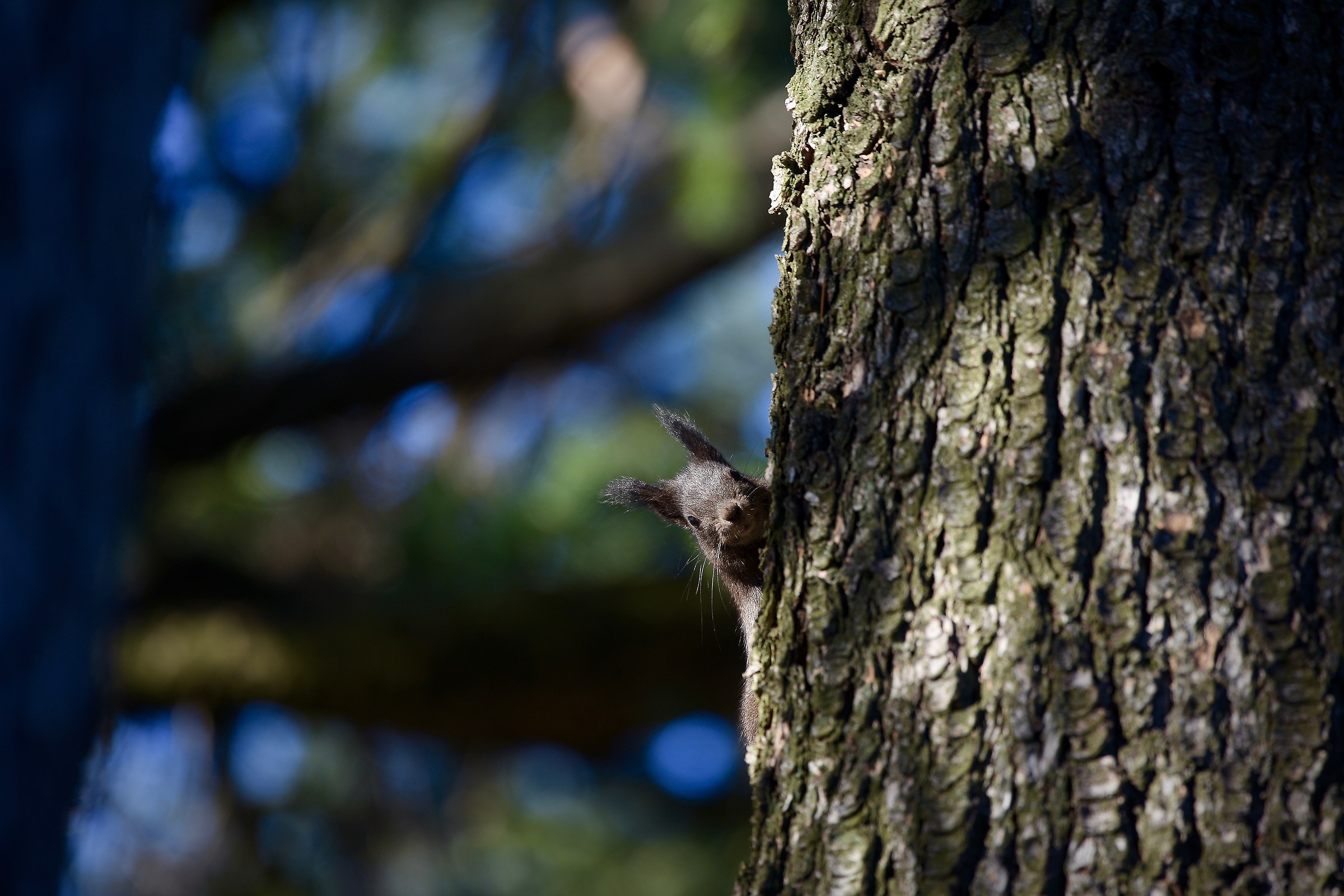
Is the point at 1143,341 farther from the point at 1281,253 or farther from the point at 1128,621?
the point at 1128,621

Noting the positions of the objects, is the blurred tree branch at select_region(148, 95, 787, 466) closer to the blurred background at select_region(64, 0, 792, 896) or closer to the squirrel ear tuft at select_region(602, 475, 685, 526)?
the blurred background at select_region(64, 0, 792, 896)

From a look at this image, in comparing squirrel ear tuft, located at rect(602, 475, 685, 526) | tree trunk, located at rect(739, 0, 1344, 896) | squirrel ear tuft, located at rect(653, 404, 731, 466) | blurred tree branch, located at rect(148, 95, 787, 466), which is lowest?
tree trunk, located at rect(739, 0, 1344, 896)

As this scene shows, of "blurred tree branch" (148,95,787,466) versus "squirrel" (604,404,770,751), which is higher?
"blurred tree branch" (148,95,787,466)

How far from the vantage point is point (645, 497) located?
2490 mm

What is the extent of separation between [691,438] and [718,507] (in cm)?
22

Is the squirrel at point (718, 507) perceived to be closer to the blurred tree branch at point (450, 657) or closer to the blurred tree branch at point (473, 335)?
the blurred tree branch at point (450, 657)

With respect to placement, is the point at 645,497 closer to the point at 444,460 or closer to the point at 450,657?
the point at 450,657

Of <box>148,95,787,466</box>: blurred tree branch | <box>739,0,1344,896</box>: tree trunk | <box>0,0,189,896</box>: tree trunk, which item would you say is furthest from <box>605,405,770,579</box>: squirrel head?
<box>148,95,787,466</box>: blurred tree branch

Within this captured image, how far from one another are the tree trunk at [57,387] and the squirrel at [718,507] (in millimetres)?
1189

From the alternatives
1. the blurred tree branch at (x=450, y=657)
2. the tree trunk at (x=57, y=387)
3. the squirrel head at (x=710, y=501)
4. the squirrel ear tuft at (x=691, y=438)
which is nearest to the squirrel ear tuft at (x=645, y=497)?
the squirrel head at (x=710, y=501)

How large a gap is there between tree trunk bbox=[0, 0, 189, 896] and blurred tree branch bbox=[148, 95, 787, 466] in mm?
3064

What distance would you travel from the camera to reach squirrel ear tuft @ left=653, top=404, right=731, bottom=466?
2371 millimetres

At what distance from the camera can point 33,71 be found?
1.13m

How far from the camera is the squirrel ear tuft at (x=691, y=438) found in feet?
7.78
